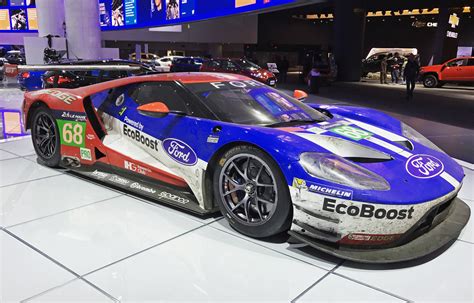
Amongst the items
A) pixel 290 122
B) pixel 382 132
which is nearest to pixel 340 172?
pixel 290 122

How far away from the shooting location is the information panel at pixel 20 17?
28.4 m

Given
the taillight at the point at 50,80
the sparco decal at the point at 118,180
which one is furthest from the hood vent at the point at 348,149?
the taillight at the point at 50,80

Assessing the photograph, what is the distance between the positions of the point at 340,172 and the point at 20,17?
31.9 meters

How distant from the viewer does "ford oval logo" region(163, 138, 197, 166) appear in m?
3.20

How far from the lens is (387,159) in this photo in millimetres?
2783

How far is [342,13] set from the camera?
72.5 feet

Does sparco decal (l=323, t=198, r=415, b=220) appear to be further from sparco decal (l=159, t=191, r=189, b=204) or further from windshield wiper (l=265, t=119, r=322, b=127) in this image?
sparco decal (l=159, t=191, r=189, b=204)

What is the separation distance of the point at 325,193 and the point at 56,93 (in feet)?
11.2

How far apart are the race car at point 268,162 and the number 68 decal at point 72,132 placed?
11 mm

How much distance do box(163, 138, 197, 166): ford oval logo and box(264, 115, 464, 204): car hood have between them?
2.53ft

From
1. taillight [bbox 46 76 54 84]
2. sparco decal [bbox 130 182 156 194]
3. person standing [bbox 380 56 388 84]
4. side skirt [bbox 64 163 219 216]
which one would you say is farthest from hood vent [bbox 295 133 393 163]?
person standing [bbox 380 56 388 84]

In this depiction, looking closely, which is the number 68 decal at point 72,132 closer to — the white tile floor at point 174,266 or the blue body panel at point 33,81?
the white tile floor at point 174,266

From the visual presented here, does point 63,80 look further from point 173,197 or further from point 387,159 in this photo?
point 387,159

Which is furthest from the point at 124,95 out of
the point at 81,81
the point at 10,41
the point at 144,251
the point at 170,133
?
the point at 10,41
